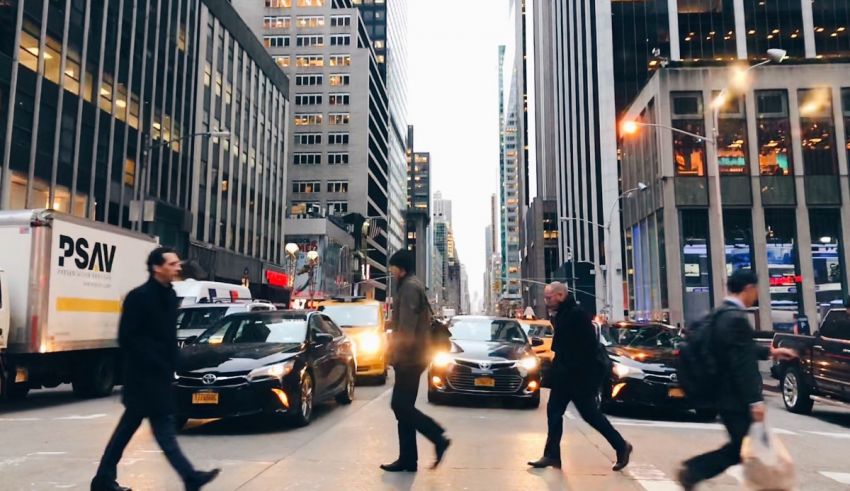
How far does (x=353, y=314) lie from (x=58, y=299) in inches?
255

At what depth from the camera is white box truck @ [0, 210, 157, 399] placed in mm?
10656

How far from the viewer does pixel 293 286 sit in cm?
4525

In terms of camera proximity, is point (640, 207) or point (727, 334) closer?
point (727, 334)

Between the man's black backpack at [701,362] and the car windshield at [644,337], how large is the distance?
7.23 metres

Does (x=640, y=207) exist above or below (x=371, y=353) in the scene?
above

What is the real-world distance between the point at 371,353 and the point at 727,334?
1084 cm

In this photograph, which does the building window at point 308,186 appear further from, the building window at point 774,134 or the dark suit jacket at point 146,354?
the dark suit jacket at point 146,354

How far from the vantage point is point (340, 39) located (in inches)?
→ 3772

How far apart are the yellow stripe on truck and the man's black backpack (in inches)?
408

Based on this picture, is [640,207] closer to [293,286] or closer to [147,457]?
[293,286]

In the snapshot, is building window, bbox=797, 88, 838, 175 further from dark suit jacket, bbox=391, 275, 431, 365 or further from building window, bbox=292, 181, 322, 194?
building window, bbox=292, 181, 322, 194

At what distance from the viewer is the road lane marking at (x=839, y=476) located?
6.36m

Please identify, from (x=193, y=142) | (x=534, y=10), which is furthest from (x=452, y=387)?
(x=534, y=10)

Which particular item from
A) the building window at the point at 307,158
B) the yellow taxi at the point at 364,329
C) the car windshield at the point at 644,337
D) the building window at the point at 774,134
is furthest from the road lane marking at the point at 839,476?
the building window at the point at 307,158
